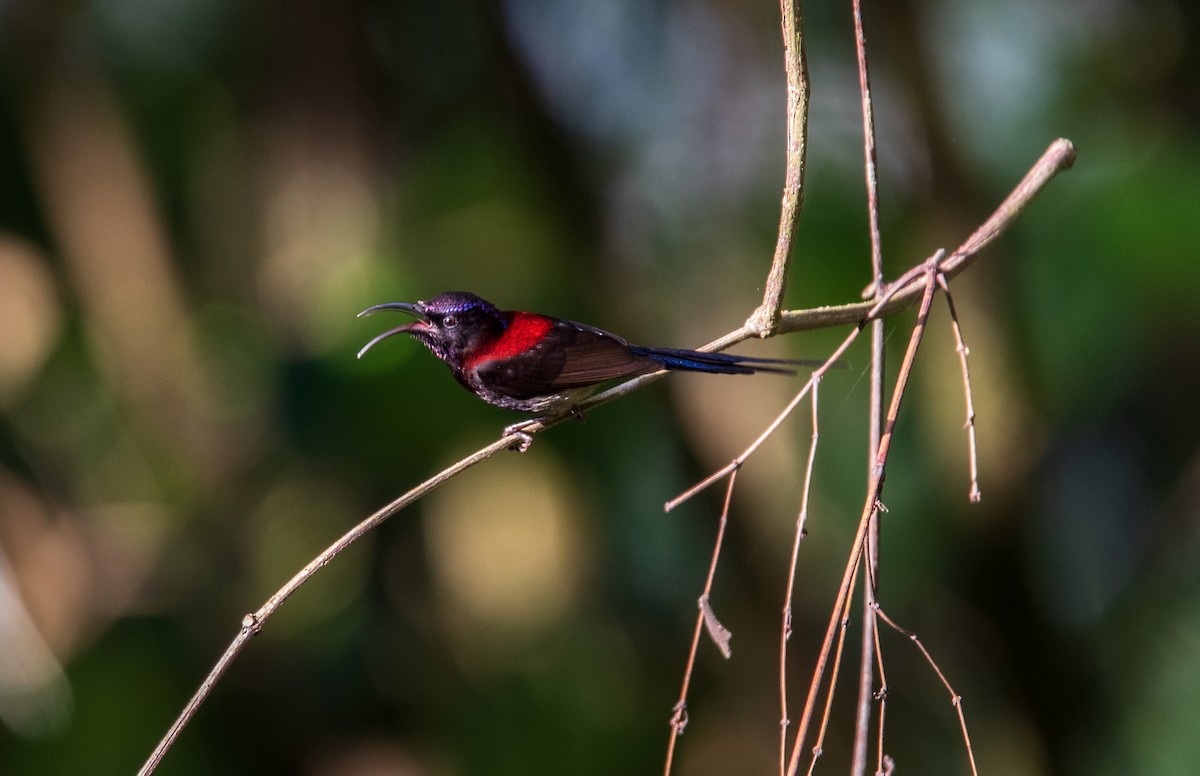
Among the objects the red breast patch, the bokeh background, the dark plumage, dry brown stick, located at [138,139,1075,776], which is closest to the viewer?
dry brown stick, located at [138,139,1075,776]

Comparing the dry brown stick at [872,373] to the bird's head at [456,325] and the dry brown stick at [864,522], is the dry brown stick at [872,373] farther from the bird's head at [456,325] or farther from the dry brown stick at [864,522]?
the bird's head at [456,325]

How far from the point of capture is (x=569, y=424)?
5.41 m

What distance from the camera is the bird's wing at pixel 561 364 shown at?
2.72 m

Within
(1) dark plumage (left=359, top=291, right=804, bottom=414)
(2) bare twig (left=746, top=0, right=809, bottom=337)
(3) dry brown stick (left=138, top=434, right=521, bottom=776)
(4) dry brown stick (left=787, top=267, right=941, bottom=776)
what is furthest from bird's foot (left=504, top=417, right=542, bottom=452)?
(4) dry brown stick (left=787, top=267, right=941, bottom=776)

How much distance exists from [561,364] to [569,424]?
2.59m

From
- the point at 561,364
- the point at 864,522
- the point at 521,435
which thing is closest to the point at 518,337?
the point at 561,364

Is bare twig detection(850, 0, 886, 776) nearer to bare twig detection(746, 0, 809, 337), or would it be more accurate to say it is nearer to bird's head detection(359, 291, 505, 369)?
bare twig detection(746, 0, 809, 337)

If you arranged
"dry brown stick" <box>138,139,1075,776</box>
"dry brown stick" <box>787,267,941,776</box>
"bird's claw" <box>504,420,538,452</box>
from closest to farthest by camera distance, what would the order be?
"dry brown stick" <box>787,267,941,776</box>, "dry brown stick" <box>138,139,1075,776</box>, "bird's claw" <box>504,420,538,452</box>

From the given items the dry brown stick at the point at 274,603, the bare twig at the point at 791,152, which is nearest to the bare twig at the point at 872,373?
the bare twig at the point at 791,152

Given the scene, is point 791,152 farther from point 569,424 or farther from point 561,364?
point 569,424

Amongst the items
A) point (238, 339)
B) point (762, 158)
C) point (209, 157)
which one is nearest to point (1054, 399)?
point (762, 158)

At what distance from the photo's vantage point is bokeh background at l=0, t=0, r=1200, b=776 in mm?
5031

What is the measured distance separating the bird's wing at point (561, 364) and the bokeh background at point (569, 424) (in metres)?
2.19

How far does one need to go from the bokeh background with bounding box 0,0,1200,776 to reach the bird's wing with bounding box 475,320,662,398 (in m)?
2.19
